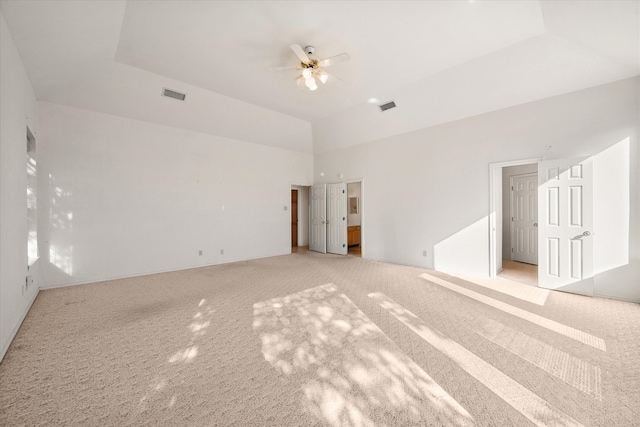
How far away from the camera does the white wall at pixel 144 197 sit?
14.3 ft

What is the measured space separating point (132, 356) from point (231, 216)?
4266mm

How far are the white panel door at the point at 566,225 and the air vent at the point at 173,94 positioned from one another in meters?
6.18

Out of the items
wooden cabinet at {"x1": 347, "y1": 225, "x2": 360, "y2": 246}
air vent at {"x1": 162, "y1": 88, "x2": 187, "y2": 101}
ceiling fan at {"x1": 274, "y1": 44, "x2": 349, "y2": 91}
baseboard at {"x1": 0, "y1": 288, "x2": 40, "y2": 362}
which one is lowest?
baseboard at {"x1": 0, "y1": 288, "x2": 40, "y2": 362}

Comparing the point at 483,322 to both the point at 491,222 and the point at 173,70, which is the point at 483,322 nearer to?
the point at 491,222

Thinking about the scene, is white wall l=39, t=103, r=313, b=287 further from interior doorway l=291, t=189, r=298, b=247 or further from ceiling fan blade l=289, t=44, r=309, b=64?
ceiling fan blade l=289, t=44, r=309, b=64

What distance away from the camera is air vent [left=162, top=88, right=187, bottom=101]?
462 centimetres

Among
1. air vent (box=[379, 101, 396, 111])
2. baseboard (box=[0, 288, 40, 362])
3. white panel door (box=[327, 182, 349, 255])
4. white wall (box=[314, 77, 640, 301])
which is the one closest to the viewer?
baseboard (box=[0, 288, 40, 362])

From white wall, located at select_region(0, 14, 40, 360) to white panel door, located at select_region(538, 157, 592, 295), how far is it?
6.57 metres

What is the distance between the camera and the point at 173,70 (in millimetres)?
4141

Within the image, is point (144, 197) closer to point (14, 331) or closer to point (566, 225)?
point (14, 331)

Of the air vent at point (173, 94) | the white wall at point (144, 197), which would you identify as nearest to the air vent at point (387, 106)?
the white wall at point (144, 197)

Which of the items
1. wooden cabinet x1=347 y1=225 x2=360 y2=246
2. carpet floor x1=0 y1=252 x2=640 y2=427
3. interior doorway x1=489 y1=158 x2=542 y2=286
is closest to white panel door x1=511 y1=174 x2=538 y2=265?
interior doorway x1=489 y1=158 x2=542 y2=286

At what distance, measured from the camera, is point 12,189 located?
2754 millimetres

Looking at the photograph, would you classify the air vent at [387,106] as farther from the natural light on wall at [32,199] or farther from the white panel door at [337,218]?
the natural light on wall at [32,199]
